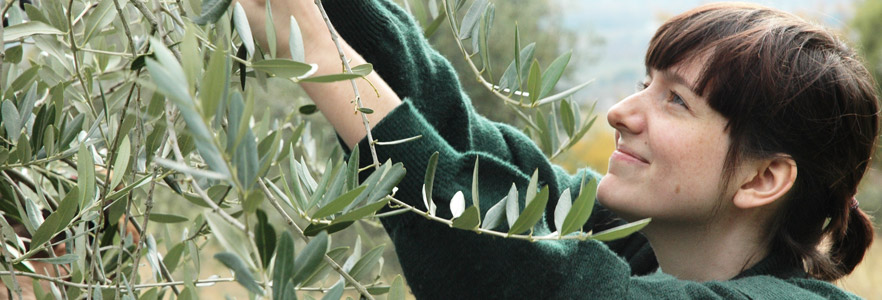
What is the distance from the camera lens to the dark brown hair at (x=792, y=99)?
1.00m

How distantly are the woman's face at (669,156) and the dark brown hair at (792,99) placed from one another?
2 cm

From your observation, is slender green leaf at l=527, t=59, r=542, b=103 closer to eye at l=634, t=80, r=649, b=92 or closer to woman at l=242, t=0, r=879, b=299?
woman at l=242, t=0, r=879, b=299

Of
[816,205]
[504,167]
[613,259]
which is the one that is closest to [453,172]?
[504,167]

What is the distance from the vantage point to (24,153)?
24.8 inches

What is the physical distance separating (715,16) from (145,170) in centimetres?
73

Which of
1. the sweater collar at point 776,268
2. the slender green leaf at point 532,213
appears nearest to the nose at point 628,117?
the sweater collar at point 776,268

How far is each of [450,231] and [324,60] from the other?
0.21 metres

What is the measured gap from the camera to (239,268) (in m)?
0.35

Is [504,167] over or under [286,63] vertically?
under

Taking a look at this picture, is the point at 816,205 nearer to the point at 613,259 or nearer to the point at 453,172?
the point at 613,259

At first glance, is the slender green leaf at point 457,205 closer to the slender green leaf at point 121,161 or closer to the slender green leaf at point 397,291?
the slender green leaf at point 397,291

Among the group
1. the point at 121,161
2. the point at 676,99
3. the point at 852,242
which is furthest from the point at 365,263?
the point at 852,242

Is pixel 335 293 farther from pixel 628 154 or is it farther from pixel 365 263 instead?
pixel 628 154

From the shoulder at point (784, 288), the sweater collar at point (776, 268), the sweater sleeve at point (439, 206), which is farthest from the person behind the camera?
the sweater collar at point (776, 268)
